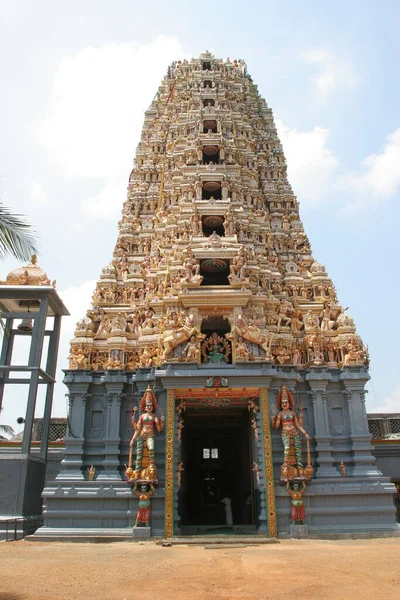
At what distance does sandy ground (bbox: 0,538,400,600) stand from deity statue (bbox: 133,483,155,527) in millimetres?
1867

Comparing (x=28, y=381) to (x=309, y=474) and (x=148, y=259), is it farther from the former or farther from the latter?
(x=309, y=474)

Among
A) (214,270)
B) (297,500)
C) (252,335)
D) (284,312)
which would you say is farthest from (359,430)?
(214,270)

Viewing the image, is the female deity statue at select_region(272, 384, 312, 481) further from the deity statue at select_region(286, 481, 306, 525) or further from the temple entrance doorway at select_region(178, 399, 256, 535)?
the temple entrance doorway at select_region(178, 399, 256, 535)

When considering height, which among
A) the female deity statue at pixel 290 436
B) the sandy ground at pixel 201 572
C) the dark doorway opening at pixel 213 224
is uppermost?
the dark doorway opening at pixel 213 224

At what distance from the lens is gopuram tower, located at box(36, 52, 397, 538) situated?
18125 mm

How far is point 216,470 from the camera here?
99.2 ft

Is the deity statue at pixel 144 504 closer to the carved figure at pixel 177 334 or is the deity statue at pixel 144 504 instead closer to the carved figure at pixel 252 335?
the carved figure at pixel 177 334

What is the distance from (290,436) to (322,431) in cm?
188

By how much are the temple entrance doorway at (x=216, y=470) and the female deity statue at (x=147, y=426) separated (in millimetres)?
2202

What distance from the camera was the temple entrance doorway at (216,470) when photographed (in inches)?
864

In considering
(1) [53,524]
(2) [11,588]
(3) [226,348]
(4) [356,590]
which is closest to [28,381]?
(1) [53,524]

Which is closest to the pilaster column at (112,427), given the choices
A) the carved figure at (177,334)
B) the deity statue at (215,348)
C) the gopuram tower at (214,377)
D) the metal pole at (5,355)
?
the gopuram tower at (214,377)

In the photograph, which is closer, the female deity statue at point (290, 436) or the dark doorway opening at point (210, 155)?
the female deity statue at point (290, 436)

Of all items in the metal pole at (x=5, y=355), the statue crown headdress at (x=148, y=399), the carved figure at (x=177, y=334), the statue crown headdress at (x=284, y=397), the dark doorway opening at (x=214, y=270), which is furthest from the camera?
the dark doorway opening at (x=214, y=270)
